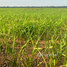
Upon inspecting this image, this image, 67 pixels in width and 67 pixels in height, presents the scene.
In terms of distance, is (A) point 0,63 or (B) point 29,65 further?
(A) point 0,63

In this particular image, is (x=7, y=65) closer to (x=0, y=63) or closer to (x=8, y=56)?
(x=0, y=63)

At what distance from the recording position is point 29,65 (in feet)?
4.48

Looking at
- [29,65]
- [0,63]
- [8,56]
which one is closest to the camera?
[29,65]

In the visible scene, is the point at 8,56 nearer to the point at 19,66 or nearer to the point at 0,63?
the point at 0,63

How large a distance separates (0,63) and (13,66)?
0.79 feet

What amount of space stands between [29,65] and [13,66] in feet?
0.69

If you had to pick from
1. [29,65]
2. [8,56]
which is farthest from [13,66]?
[8,56]

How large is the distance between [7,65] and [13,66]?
0.10 metres

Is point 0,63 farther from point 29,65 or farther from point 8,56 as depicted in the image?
point 29,65

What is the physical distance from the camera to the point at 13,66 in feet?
4.50

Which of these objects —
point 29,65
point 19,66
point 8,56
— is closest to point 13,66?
point 19,66

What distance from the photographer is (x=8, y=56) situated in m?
1.66

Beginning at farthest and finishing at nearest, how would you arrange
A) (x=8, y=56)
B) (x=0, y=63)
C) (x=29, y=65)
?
1. (x=8, y=56)
2. (x=0, y=63)
3. (x=29, y=65)

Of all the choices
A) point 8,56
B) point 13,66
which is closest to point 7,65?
point 13,66
